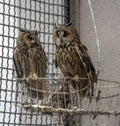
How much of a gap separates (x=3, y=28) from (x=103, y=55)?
590 mm

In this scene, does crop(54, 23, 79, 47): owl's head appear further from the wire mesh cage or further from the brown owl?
the wire mesh cage

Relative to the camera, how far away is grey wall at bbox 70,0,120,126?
2.55 meters

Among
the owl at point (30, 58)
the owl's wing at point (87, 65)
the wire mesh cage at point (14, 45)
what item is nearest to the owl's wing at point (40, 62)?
the owl at point (30, 58)

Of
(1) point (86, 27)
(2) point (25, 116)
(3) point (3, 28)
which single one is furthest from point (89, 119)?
(3) point (3, 28)

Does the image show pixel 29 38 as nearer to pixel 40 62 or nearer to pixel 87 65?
pixel 40 62

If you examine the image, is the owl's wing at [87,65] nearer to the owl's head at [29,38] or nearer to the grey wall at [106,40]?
the owl's head at [29,38]

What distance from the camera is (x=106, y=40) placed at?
263 centimetres

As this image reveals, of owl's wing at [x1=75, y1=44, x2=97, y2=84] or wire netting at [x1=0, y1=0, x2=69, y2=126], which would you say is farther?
wire netting at [x1=0, y1=0, x2=69, y2=126]

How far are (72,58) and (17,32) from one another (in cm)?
80

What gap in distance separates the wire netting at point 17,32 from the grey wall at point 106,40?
8.3 inches

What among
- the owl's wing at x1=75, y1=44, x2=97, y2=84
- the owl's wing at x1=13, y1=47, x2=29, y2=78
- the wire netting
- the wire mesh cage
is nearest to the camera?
the owl's wing at x1=75, y1=44, x2=97, y2=84

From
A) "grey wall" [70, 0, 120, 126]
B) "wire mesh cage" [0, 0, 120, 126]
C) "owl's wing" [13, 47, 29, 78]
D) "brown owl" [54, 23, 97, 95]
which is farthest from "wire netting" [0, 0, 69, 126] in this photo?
"brown owl" [54, 23, 97, 95]

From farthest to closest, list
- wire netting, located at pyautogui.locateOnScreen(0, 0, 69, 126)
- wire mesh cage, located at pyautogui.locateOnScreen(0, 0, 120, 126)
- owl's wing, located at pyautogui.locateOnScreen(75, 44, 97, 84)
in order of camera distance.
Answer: wire netting, located at pyautogui.locateOnScreen(0, 0, 69, 126), wire mesh cage, located at pyautogui.locateOnScreen(0, 0, 120, 126), owl's wing, located at pyautogui.locateOnScreen(75, 44, 97, 84)

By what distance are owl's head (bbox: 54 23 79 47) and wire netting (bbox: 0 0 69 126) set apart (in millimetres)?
548
